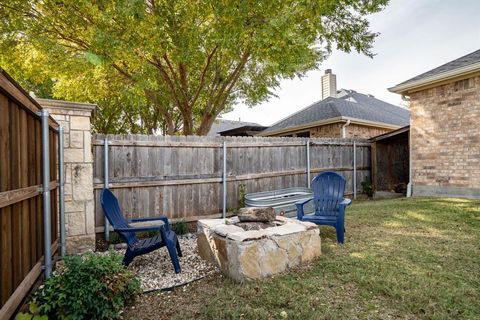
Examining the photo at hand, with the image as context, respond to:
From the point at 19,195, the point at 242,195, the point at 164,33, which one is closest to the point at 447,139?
the point at 242,195

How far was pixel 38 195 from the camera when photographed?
2.30 metres

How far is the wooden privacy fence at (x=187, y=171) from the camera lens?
181 inches

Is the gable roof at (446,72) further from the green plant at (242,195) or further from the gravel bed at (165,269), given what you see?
the gravel bed at (165,269)

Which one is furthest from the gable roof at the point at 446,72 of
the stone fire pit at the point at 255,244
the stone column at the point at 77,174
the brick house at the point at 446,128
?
the stone column at the point at 77,174

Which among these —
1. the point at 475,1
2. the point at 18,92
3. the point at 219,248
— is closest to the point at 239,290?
the point at 219,248

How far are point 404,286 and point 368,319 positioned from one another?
28.8 inches

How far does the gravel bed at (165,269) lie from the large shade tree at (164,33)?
4.81m

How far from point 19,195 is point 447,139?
8791 millimetres

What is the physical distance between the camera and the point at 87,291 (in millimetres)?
2189

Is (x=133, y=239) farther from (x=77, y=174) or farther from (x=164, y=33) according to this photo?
(x=164, y=33)

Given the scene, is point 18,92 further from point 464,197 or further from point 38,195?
point 464,197

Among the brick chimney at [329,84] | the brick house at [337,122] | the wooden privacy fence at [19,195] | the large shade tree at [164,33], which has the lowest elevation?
the wooden privacy fence at [19,195]

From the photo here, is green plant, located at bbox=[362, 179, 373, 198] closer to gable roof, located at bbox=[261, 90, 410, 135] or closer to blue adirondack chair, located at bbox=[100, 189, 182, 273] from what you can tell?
gable roof, located at bbox=[261, 90, 410, 135]

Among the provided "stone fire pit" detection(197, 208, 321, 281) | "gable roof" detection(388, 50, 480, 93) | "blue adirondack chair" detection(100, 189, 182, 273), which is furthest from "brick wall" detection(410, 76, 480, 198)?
"blue adirondack chair" detection(100, 189, 182, 273)
